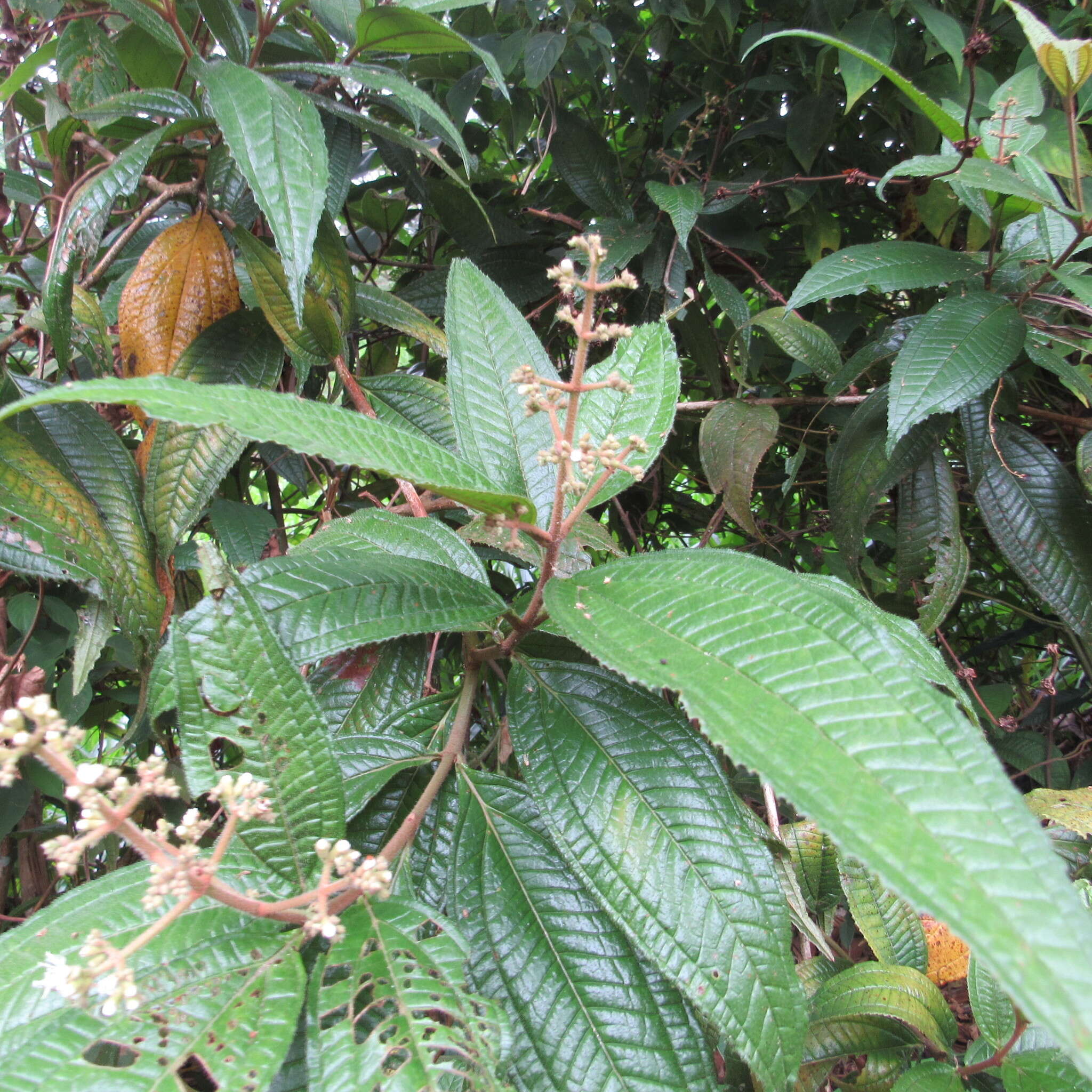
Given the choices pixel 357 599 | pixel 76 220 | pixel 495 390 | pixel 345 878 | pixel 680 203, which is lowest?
pixel 345 878

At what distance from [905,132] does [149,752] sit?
1862 mm

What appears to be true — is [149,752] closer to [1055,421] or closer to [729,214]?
[729,214]

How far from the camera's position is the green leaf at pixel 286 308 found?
981 mm

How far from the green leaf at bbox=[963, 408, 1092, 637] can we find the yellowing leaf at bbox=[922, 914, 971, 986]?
463 mm

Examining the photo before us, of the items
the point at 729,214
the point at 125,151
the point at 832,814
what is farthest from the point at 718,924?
the point at 729,214

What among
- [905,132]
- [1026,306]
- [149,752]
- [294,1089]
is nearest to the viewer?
[294,1089]

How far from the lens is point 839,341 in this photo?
1.59m

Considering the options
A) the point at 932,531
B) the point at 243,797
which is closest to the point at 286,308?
the point at 243,797

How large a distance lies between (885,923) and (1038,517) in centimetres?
63

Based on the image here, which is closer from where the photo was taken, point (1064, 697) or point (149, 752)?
point (149, 752)

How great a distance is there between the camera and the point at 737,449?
4.07 feet

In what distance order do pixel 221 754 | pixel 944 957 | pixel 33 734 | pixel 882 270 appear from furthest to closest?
1. pixel 882 270
2. pixel 944 957
3. pixel 221 754
4. pixel 33 734

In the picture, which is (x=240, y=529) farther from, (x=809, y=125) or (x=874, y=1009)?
(x=809, y=125)

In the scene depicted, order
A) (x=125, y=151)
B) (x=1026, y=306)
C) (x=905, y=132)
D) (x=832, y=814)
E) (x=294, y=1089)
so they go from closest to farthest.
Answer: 1. (x=832, y=814)
2. (x=294, y=1089)
3. (x=125, y=151)
4. (x=1026, y=306)
5. (x=905, y=132)
